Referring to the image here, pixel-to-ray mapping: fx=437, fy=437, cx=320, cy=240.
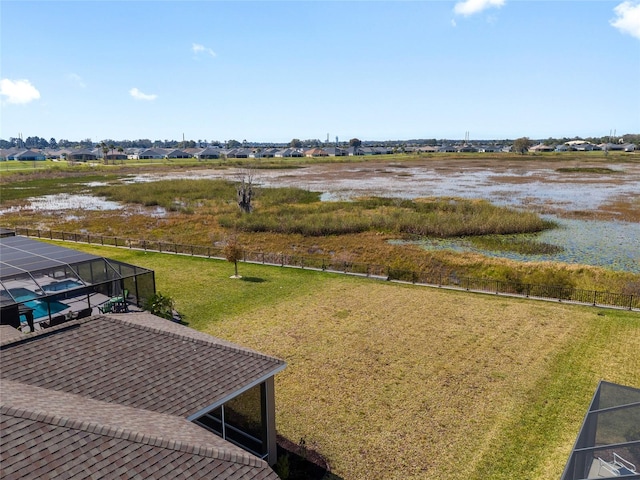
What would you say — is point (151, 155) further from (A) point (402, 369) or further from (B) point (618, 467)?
(B) point (618, 467)

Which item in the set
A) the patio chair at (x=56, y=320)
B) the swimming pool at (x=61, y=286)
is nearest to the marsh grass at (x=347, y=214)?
the swimming pool at (x=61, y=286)

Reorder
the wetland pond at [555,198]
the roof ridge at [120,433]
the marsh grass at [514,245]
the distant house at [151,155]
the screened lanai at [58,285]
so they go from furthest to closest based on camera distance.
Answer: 1. the distant house at [151,155]
2. the marsh grass at [514,245]
3. the wetland pond at [555,198]
4. the screened lanai at [58,285]
5. the roof ridge at [120,433]

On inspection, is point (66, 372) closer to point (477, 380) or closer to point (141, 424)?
point (141, 424)

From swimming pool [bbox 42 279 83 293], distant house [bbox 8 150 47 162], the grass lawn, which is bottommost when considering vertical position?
the grass lawn

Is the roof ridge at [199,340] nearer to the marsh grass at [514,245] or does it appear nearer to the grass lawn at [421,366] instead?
the grass lawn at [421,366]

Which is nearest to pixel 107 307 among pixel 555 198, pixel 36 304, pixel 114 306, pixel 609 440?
pixel 114 306

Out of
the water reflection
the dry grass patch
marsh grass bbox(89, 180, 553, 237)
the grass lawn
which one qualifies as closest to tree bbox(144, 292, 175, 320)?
the grass lawn

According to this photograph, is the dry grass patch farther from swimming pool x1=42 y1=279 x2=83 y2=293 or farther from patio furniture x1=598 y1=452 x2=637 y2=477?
swimming pool x1=42 y1=279 x2=83 y2=293
